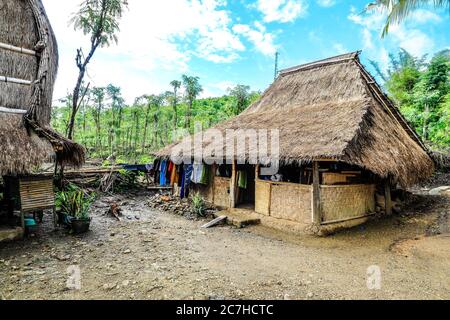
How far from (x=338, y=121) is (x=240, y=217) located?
3882mm

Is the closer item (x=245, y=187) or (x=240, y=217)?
(x=240, y=217)

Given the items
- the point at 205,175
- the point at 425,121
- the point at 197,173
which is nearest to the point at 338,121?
the point at 205,175

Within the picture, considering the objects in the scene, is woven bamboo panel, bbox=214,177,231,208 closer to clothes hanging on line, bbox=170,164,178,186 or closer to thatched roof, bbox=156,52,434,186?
thatched roof, bbox=156,52,434,186

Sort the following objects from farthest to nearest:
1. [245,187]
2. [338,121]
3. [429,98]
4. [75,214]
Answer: [429,98]
[245,187]
[338,121]
[75,214]

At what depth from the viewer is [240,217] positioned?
27.8ft

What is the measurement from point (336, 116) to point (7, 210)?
8700 mm

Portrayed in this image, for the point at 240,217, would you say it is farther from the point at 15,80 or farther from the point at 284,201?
the point at 15,80

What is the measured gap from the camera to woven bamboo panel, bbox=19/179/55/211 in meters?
6.10

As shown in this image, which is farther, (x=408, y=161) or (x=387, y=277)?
(x=408, y=161)
